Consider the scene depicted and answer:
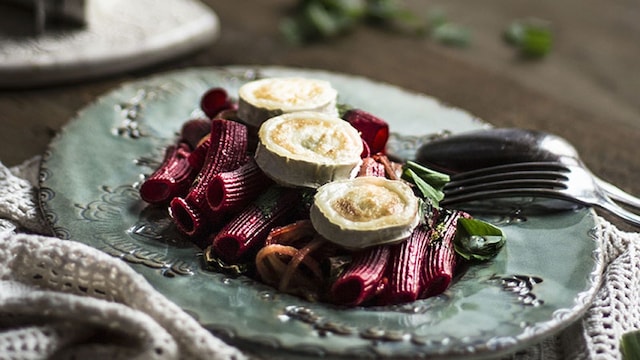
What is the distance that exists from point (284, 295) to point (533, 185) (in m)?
0.76

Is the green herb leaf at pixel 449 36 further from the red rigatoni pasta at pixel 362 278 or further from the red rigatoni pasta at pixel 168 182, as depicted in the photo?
the red rigatoni pasta at pixel 362 278

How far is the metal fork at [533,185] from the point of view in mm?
2148

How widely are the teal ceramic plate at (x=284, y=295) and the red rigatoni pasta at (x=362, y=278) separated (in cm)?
5

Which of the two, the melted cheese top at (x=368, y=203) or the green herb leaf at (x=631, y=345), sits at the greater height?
the melted cheese top at (x=368, y=203)

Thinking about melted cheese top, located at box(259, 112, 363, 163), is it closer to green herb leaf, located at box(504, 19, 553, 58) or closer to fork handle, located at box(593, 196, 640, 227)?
fork handle, located at box(593, 196, 640, 227)

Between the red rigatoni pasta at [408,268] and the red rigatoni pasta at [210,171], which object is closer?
the red rigatoni pasta at [408,268]

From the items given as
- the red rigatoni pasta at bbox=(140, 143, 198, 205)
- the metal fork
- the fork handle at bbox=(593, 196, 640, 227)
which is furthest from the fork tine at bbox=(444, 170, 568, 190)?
the red rigatoni pasta at bbox=(140, 143, 198, 205)

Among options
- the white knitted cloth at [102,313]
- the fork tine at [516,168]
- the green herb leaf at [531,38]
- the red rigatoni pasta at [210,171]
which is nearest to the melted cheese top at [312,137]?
the red rigatoni pasta at [210,171]

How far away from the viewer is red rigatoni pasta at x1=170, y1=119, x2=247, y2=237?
6.57 feet

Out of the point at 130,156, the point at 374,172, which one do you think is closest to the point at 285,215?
the point at 374,172

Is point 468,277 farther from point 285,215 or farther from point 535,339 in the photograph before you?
point 285,215

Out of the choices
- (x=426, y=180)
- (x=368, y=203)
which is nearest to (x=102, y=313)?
(x=368, y=203)

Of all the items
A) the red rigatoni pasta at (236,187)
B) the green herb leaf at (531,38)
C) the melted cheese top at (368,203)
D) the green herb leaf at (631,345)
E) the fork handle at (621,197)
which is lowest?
the green herb leaf at (531,38)

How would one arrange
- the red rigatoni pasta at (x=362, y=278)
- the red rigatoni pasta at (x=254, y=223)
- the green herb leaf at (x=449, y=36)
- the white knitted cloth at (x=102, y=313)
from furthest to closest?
the green herb leaf at (x=449, y=36)
the red rigatoni pasta at (x=254, y=223)
the red rigatoni pasta at (x=362, y=278)
the white knitted cloth at (x=102, y=313)
